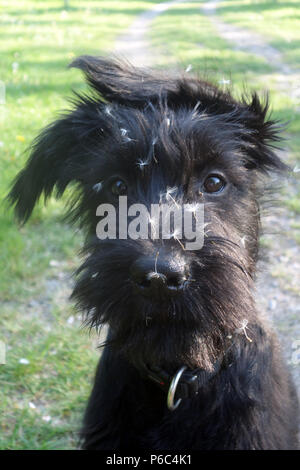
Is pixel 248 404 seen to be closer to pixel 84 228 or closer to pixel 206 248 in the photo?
pixel 206 248

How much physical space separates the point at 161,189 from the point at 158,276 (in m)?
0.56

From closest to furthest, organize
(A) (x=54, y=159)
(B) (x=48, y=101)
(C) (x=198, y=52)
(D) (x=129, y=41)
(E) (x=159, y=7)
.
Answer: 1. (A) (x=54, y=159)
2. (B) (x=48, y=101)
3. (C) (x=198, y=52)
4. (D) (x=129, y=41)
5. (E) (x=159, y=7)

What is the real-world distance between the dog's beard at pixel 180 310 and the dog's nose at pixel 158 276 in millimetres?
43

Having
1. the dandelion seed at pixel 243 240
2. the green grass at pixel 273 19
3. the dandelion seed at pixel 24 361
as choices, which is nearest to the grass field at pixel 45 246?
the dandelion seed at pixel 24 361

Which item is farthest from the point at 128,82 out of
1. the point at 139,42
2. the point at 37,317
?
the point at 139,42

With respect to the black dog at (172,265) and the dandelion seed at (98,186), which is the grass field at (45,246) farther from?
the dandelion seed at (98,186)

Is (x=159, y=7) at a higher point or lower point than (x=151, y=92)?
higher

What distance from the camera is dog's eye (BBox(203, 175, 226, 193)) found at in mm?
2455

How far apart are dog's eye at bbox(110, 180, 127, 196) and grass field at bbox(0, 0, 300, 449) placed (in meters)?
0.71

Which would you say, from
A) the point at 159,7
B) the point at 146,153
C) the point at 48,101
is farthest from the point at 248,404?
the point at 159,7

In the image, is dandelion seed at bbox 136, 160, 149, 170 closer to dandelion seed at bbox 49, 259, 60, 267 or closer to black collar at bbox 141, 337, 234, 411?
black collar at bbox 141, 337, 234, 411

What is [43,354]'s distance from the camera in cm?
364

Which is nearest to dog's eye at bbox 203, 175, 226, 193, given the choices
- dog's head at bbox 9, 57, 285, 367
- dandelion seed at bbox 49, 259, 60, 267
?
dog's head at bbox 9, 57, 285, 367

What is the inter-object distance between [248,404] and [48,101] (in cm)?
619
